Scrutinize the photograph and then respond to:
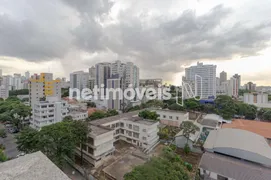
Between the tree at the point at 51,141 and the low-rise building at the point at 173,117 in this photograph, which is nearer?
the tree at the point at 51,141

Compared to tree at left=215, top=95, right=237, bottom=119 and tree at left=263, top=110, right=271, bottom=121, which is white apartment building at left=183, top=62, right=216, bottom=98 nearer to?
tree at left=215, top=95, right=237, bottom=119

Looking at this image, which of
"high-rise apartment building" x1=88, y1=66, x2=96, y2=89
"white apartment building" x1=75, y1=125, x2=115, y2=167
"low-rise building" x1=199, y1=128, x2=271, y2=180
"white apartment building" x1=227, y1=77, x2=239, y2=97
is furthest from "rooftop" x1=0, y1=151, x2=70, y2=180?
"white apartment building" x1=227, y1=77, x2=239, y2=97

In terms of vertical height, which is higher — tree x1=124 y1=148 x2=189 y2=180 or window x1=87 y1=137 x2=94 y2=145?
tree x1=124 y1=148 x2=189 y2=180

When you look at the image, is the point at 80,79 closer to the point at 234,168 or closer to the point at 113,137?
the point at 113,137

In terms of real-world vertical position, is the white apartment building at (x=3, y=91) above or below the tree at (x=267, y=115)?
above

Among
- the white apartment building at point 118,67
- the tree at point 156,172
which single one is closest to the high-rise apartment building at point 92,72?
the white apartment building at point 118,67

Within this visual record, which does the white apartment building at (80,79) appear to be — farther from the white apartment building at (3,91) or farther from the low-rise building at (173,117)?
the low-rise building at (173,117)

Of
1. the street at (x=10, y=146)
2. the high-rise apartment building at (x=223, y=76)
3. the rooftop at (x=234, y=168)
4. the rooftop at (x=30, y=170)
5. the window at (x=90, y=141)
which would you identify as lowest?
the street at (x=10, y=146)

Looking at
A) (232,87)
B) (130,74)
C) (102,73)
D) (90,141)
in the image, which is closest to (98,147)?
(90,141)
